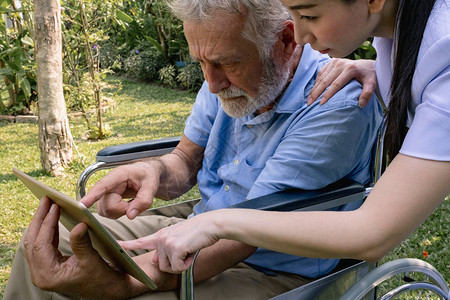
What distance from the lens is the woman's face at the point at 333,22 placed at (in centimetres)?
124

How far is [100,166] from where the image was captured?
2.13 meters

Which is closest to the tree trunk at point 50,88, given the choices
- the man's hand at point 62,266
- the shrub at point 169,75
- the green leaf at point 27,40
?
the green leaf at point 27,40

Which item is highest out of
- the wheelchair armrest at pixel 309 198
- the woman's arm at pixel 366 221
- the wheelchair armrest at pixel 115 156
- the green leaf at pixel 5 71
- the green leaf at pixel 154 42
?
the woman's arm at pixel 366 221

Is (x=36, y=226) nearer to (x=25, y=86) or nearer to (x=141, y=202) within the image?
(x=141, y=202)

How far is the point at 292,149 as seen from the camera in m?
1.69

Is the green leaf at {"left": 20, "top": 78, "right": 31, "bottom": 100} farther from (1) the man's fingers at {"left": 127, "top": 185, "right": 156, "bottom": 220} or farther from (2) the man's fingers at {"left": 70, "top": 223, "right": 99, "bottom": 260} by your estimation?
(2) the man's fingers at {"left": 70, "top": 223, "right": 99, "bottom": 260}

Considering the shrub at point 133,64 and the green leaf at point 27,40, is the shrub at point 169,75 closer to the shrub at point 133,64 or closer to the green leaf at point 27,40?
the shrub at point 133,64

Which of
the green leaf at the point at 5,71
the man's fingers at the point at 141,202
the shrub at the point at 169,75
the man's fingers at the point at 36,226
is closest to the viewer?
the man's fingers at the point at 36,226

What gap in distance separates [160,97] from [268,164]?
23.9 feet

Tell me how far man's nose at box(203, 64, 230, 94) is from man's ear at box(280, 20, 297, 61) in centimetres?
23

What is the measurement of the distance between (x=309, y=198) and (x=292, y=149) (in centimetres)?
22

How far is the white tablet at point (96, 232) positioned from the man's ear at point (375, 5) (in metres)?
0.84

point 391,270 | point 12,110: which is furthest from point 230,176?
point 12,110

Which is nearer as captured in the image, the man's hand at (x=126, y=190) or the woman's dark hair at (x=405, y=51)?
the woman's dark hair at (x=405, y=51)
